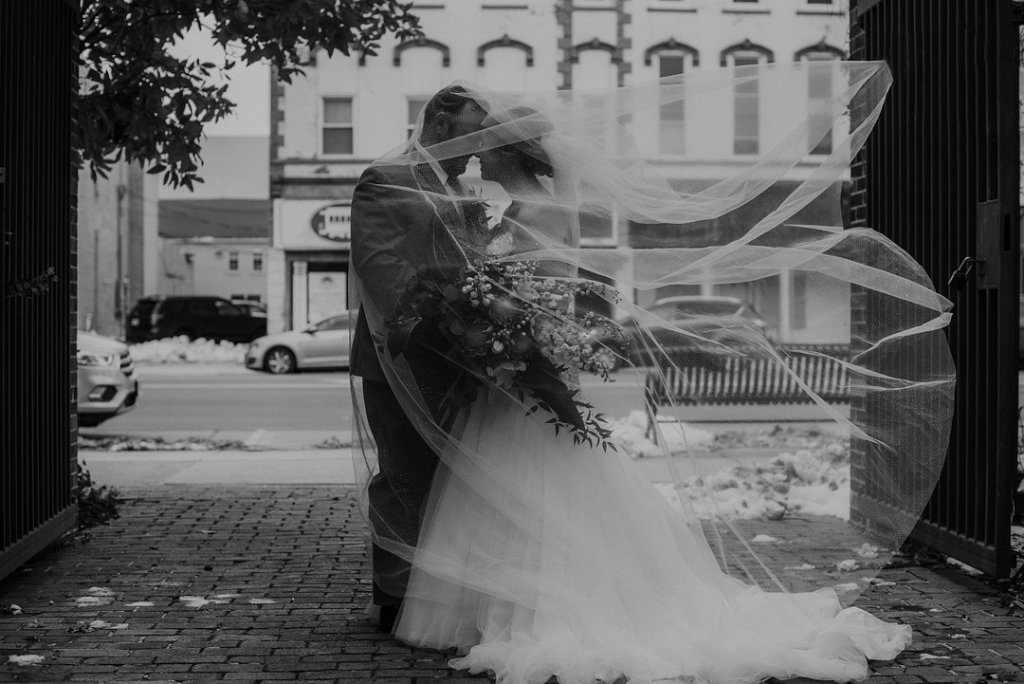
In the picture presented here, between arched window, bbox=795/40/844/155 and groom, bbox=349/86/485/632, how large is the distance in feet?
4.74

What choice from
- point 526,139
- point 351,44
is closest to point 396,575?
point 526,139

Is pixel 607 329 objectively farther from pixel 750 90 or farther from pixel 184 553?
pixel 184 553

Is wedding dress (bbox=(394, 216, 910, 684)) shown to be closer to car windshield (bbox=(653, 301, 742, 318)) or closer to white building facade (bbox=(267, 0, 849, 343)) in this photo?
car windshield (bbox=(653, 301, 742, 318))

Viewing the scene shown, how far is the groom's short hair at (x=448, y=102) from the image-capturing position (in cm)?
420

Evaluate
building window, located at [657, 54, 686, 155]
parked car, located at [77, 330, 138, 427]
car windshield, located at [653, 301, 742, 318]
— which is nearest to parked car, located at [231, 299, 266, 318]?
parked car, located at [77, 330, 138, 427]

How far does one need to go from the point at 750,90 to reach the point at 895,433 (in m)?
1.58

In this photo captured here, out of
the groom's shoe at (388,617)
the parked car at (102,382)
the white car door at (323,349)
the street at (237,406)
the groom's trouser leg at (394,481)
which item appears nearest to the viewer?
the groom's trouser leg at (394,481)

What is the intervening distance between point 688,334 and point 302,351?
18.4 m

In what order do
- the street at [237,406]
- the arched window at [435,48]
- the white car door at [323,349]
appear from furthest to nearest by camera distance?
the arched window at [435,48]
the white car door at [323,349]
the street at [237,406]

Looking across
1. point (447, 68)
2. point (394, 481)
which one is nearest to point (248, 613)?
point (394, 481)

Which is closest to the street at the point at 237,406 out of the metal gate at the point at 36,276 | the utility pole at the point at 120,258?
the metal gate at the point at 36,276

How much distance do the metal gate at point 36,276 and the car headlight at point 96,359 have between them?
17.6 ft

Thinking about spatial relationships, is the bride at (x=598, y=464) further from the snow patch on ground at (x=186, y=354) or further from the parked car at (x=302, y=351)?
the snow patch on ground at (x=186, y=354)

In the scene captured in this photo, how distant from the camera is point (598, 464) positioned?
162 inches
